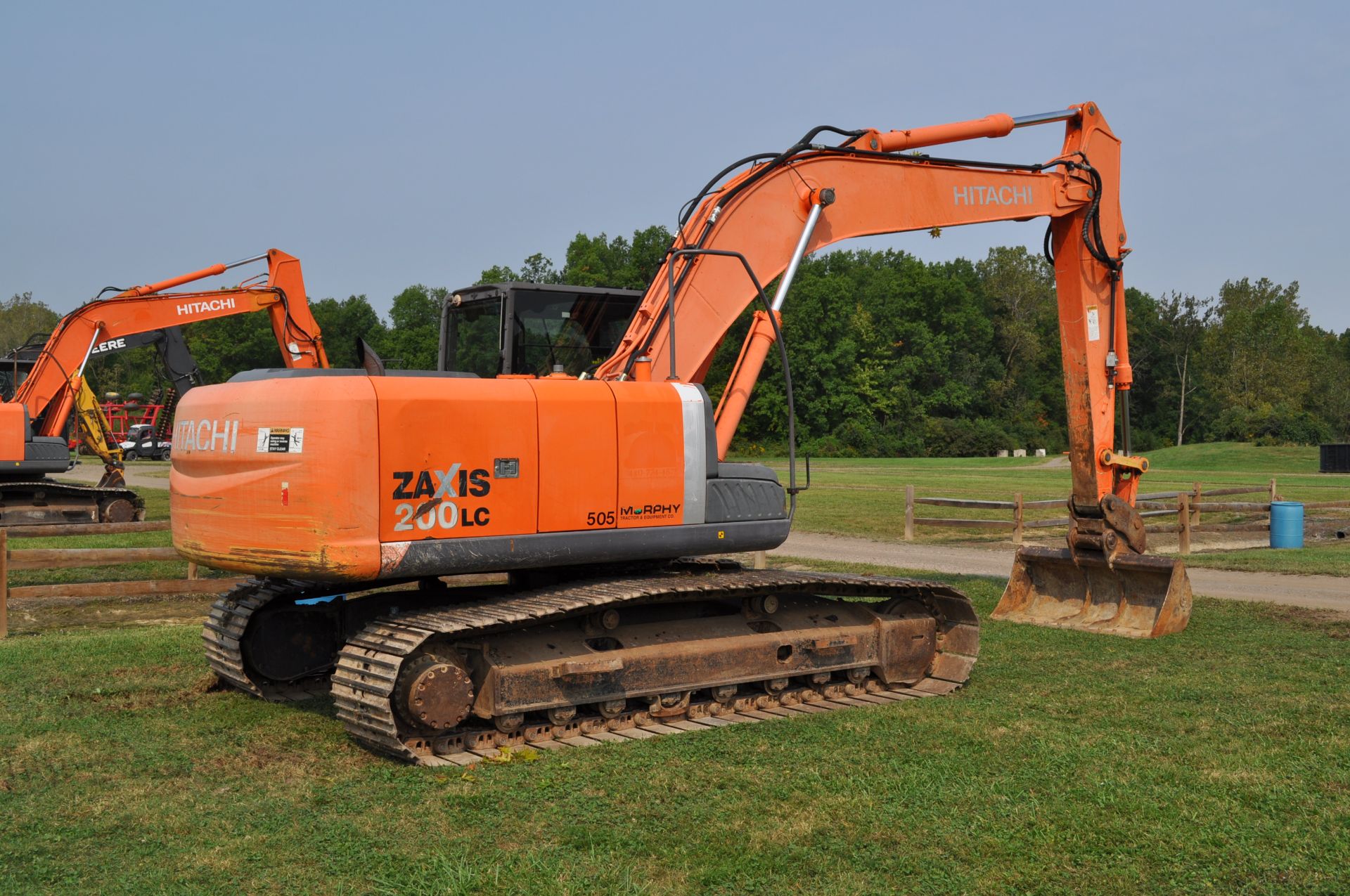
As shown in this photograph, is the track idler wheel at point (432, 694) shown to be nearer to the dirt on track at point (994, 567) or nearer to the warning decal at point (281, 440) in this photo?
the warning decal at point (281, 440)

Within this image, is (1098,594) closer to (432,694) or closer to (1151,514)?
(432,694)

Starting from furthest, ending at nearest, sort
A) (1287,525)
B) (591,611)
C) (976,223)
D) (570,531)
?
(1287,525) < (976,223) < (591,611) < (570,531)

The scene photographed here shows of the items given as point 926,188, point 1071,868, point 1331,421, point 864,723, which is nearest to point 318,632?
point 864,723

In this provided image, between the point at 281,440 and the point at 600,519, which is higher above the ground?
the point at 281,440

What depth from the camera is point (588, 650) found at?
312 inches

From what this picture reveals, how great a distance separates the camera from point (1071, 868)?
5.33 m

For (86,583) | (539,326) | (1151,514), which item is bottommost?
(86,583)

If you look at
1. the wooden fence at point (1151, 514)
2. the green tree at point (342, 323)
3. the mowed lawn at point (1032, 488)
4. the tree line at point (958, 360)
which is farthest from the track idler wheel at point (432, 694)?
the green tree at point (342, 323)

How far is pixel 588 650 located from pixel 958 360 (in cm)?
9253

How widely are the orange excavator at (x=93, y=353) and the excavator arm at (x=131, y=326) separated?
13 millimetres

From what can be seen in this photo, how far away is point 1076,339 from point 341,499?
8.09 m

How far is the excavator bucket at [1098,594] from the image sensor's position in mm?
11516

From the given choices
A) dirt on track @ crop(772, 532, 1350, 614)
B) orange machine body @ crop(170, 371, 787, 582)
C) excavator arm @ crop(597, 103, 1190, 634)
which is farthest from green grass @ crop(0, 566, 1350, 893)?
dirt on track @ crop(772, 532, 1350, 614)

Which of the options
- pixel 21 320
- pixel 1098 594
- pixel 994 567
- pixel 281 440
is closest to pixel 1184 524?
pixel 994 567
